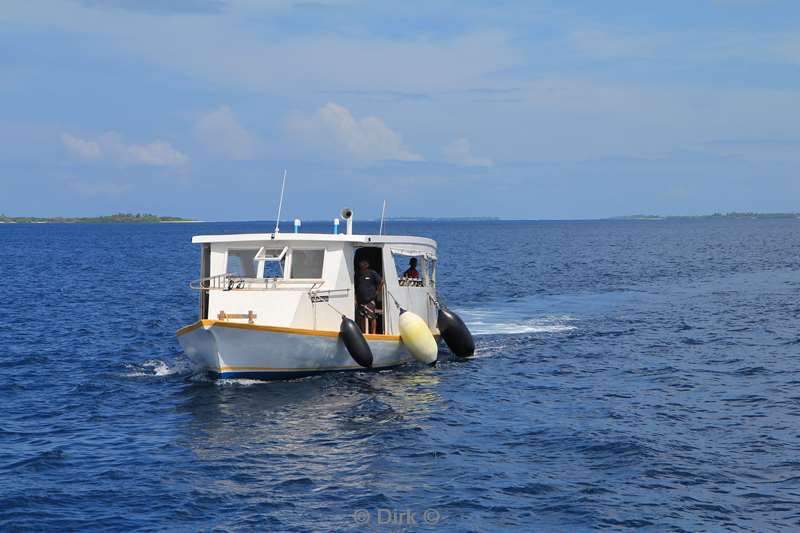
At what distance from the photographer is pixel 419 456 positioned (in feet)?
56.5

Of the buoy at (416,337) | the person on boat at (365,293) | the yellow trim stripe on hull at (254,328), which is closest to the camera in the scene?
the yellow trim stripe on hull at (254,328)

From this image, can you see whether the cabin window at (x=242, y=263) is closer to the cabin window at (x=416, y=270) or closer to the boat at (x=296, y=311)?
the boat at (x=296, y=311)

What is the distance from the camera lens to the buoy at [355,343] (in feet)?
77.1

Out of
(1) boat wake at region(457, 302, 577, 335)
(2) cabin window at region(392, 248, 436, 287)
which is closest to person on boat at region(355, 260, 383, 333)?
(2) cabin window at region(392, 248, 436, 287)

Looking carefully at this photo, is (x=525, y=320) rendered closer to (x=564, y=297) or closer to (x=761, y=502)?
(x=564, y=297)

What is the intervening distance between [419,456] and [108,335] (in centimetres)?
2067

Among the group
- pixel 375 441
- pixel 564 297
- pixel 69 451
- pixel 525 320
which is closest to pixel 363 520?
pixel 375 441

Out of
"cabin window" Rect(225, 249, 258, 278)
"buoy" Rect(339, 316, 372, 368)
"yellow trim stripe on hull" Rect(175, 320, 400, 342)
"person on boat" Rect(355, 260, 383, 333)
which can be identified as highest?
"cabin window" Rect(225, 249, 258, 278)

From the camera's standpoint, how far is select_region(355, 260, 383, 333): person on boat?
25.1m

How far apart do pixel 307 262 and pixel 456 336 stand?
20.2 feet

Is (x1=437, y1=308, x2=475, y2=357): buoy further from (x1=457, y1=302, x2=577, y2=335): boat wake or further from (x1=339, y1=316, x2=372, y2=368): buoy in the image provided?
(x1=457, y1=302, x2=577, y2=335): boat wake

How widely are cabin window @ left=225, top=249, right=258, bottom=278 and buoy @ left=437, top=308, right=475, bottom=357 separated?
22.6 feet

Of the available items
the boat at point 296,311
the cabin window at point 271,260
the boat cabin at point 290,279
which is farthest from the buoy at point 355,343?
the cabin window at point 271,260

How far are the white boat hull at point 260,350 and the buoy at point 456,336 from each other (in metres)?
4.67
